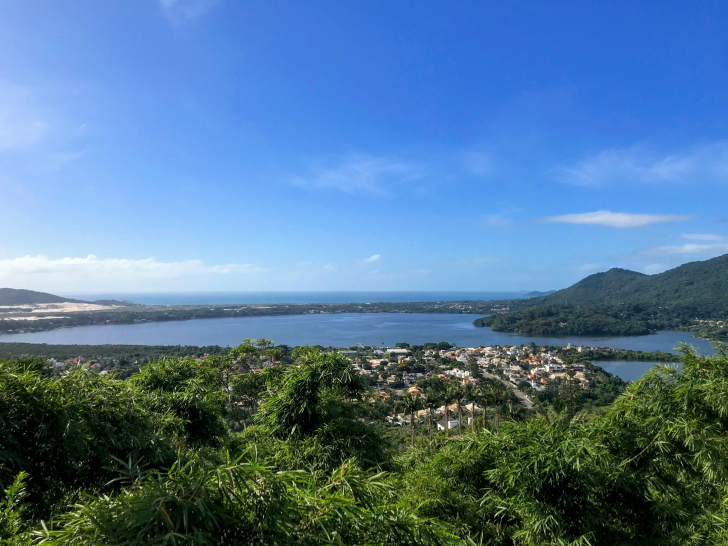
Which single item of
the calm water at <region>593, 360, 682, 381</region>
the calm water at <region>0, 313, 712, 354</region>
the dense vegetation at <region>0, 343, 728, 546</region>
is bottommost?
the calm water at <region>593, 360, 682, 381</region>

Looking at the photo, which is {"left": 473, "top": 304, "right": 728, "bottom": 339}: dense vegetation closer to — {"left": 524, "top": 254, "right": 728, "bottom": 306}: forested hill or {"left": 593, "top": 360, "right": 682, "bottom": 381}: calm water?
{"left": 524, "top": 254, "right": 728, "bottom": 306}: forested hill

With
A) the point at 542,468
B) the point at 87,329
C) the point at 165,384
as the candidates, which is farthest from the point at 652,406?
the point at 87,329

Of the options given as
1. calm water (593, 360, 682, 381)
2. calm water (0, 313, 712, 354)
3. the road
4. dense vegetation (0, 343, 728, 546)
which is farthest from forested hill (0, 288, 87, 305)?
calm water (593, 360, 682, 381)

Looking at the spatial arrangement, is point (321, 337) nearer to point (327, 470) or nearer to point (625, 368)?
point (625, 368)

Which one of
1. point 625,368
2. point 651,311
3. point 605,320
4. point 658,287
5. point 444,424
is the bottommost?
point 625,368

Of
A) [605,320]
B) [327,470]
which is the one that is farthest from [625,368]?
[327,470]

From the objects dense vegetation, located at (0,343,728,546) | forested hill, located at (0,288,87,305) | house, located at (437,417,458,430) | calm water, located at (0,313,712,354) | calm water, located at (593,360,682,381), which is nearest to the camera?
dense vegetation, located at (0,343,728,546)

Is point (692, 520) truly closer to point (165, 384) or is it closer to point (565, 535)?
point (565, 535)
